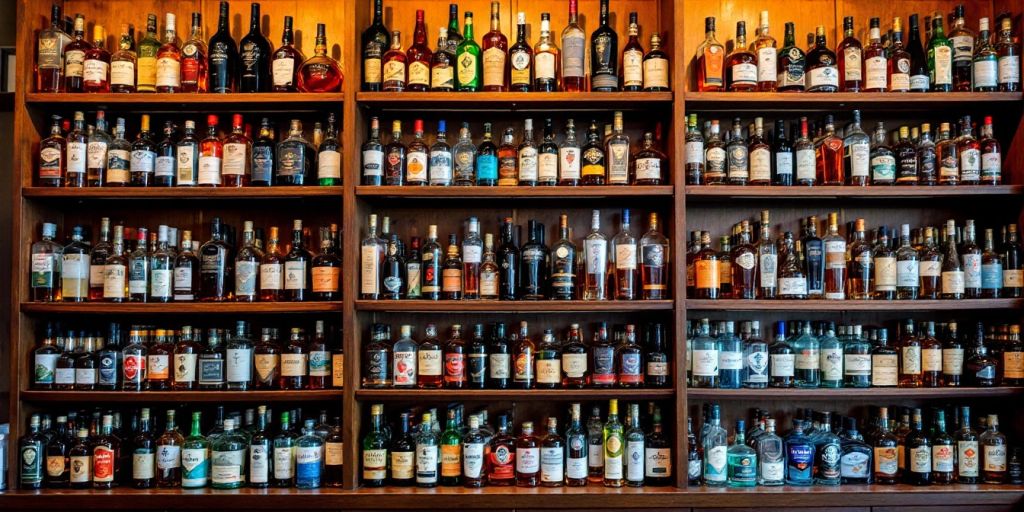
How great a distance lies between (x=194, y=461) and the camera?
276 cm

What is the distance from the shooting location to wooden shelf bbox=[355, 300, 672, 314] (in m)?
2.80

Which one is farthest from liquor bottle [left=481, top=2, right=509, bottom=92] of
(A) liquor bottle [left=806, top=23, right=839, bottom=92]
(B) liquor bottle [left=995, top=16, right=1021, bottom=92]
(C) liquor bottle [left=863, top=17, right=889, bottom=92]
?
(B) liquor bottle [left=995, top=16, right=1021, bottom=92]

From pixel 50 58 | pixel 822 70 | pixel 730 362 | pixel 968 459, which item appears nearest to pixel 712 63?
pixel 822 70

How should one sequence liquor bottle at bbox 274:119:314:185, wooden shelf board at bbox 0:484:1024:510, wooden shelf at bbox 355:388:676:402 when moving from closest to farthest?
1. wooden shelf board at bbox 0:484:1024:510
2. wooden shelf at bbox 355:388:676:402
3. liquor bottle at bbox 274:119:314:185

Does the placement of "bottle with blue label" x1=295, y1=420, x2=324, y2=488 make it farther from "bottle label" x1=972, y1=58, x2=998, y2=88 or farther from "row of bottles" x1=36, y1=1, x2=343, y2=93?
"bottle label" x1=972, y1=58, x2=998, y2=88

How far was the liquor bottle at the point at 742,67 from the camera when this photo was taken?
9.56ft

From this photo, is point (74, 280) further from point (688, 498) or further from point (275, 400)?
point (688, 498)

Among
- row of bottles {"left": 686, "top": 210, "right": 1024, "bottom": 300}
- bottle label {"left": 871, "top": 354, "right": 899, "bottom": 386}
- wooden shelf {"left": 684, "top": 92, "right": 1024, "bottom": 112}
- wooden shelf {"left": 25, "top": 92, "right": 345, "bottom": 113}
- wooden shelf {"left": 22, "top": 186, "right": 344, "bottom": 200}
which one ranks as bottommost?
bottle label {"left": 871, "top": 354, "right": 899, "bottom": 386}

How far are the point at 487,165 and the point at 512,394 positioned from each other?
0.84m

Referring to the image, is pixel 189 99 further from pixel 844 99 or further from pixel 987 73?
pixel 987 73

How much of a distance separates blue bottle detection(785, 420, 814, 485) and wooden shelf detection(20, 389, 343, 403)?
1616 millimetres

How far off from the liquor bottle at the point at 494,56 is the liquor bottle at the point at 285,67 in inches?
25.9

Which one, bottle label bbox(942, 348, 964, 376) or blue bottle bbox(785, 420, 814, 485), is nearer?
blue bottle bbox(785, 420, 814, 485)

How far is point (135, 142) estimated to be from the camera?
9.62ft
